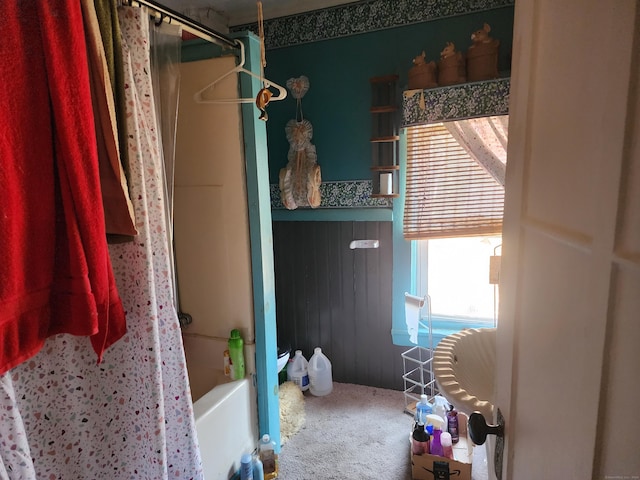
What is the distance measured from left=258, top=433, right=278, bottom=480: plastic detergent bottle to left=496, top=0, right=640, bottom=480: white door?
1404mm

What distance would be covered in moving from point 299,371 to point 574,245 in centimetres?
236

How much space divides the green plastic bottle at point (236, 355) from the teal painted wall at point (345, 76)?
1174 millimetres

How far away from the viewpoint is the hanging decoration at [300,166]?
239cm

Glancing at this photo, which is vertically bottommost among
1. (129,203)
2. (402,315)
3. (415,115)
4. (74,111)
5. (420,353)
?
(420,353)

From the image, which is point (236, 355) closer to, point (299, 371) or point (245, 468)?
point (245, 468)

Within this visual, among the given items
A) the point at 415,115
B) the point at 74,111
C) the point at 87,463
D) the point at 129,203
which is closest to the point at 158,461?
the point at 87,463

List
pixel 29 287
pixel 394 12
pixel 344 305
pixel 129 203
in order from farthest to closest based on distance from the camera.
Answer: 1. pixel 344 305
2. pixel 394 12
3. pixel 129 203
4. pixel 29 287

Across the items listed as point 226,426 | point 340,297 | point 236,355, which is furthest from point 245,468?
point 340,297

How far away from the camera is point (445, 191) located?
2205 millimetres

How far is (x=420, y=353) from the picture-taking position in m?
2.42

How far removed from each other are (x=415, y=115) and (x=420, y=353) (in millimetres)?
1403

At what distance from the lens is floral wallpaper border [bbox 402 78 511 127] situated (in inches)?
74.9

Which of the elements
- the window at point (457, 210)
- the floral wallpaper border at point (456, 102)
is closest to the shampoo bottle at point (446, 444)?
the window at point (457, 210)

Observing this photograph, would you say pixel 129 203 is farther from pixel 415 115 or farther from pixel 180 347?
pixel 415 115
